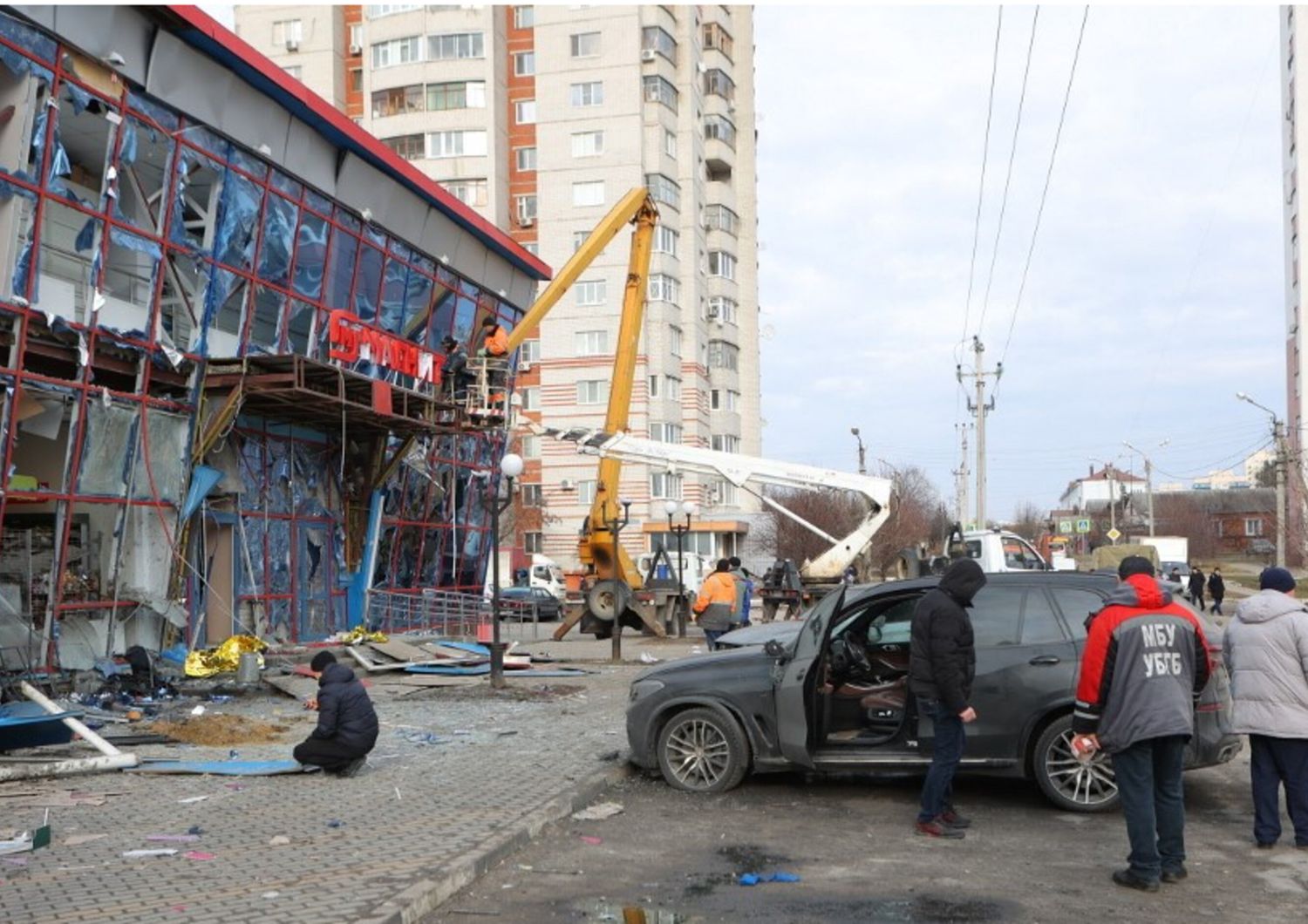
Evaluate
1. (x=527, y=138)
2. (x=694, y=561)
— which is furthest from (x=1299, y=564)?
(x=527, y=138)

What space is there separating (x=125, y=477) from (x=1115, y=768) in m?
14.9

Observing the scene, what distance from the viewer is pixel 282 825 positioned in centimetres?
770

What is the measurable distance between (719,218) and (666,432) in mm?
12580

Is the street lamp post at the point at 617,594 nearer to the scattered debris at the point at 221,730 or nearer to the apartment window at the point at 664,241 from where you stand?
the scattered debris at the point at 221,730

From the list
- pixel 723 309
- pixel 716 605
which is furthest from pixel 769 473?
pixel 723 309

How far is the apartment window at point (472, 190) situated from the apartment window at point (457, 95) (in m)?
3.44

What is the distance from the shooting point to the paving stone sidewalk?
19.3 feet

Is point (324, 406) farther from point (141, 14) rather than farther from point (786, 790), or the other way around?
point (786, 790)

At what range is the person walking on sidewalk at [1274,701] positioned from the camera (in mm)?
7242

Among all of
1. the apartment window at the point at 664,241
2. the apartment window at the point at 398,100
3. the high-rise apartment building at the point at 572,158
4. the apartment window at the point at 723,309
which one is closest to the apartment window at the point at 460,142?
the high-rise apartment building at the point at 572,158

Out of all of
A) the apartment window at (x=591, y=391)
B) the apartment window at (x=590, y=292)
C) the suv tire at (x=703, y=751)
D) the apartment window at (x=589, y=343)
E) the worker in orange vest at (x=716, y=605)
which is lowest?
the suv tire at (x=703, y=751)

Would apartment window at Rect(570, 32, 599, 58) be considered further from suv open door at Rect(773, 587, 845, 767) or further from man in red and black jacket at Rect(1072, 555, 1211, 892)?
man in red and black jacket at Rect(1072, 555, 1211, 892)

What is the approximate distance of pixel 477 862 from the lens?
6.74 metres

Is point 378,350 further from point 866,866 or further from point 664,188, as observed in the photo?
point 664,188
